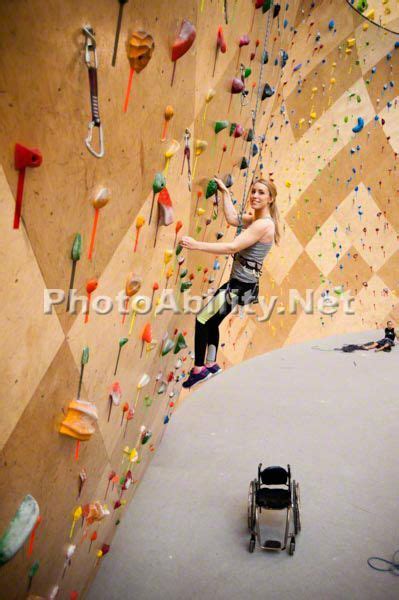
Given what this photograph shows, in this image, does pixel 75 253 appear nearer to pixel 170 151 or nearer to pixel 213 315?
pixel 170 151

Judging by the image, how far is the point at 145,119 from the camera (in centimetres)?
162

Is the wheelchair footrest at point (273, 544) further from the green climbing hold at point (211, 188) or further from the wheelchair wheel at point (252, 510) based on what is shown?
the green climbing hold at point (211, 188)

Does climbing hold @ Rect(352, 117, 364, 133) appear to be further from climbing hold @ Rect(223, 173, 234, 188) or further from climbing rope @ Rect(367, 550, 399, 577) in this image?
climbing rope @ Rect(367, 550, 399, 577)

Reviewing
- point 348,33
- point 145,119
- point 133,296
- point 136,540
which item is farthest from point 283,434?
point 348,33

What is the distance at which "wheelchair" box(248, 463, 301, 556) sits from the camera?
2736 mm

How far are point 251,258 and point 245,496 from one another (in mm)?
1452

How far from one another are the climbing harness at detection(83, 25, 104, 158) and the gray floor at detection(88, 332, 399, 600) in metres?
2.05

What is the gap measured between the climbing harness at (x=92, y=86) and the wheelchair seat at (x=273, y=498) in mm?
2135

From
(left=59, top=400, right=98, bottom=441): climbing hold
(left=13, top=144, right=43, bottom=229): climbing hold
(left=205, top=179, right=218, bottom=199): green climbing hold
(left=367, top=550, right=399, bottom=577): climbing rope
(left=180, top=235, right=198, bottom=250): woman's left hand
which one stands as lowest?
(left=367, top=550, right=399, bottom=577): climbing rope

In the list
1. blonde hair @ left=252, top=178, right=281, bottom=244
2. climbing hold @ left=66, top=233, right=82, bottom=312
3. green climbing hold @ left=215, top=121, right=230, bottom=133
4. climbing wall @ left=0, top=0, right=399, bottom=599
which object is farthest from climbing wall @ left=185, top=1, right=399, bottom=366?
climbing hold @ left=66, top=233, right=82, bottom=312

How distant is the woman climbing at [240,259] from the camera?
9.27 feet

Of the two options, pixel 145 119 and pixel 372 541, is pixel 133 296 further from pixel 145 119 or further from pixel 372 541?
pixel 372 541

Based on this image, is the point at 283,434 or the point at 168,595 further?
the point at 283,434

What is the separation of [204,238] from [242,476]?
1.56 meters
